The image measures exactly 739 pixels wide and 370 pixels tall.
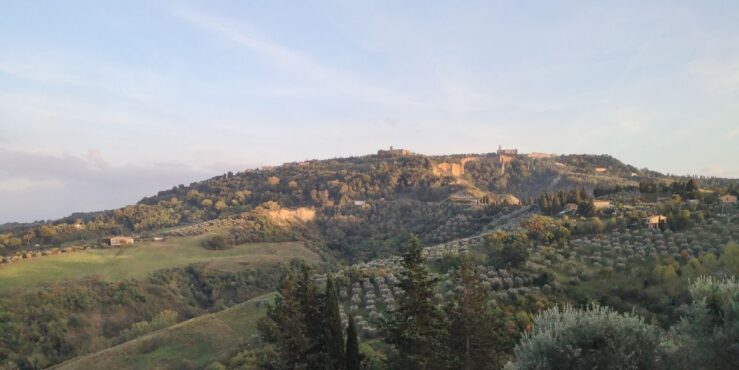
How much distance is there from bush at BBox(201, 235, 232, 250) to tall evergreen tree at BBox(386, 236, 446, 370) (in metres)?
65.8

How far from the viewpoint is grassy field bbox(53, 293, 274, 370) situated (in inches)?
1260

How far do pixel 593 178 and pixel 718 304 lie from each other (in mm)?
135340

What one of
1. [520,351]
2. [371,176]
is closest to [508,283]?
[520,351]

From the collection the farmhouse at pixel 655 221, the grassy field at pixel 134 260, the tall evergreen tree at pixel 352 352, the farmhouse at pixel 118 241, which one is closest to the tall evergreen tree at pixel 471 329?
the tall evergreen tree at pixel 352 352

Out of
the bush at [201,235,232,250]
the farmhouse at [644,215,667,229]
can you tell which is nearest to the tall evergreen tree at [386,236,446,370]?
the farmhouse at [644,215,667,229]

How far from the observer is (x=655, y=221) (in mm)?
45531

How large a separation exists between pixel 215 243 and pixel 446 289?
54873mm

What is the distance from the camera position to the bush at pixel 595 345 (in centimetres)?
1212

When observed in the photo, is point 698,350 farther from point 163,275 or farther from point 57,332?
point 163,275

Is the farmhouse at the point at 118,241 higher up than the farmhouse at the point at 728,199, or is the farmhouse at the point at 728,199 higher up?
the farmhouse at the point at 728,199

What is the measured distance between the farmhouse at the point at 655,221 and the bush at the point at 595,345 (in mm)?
37096

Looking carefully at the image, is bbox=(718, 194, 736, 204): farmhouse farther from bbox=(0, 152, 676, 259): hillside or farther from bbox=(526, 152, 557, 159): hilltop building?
bbox=(526, 152, 557, 159): hilltop building

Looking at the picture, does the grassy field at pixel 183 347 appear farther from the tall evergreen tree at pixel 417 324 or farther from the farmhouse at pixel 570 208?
the farmhouse at pixel 570 208

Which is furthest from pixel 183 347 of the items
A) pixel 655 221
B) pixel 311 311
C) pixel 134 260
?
pixel 655 221
